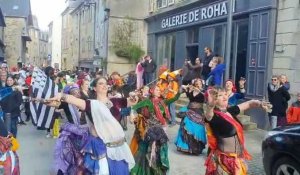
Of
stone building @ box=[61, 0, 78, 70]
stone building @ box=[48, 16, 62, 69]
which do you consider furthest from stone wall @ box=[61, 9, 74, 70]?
stone building @ box=[48, 16, 62, 69]

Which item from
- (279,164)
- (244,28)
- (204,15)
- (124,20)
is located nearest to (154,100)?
(279,164)

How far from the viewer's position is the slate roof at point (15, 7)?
56.4 meters

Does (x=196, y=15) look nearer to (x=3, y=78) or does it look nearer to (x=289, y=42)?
(x=289, y=42)

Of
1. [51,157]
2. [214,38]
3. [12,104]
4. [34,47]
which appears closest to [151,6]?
[214,38]

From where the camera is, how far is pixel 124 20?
29.7m

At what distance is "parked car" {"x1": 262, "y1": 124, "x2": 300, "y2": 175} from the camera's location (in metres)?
6.10

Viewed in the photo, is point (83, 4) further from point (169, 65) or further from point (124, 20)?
point (169, 65)

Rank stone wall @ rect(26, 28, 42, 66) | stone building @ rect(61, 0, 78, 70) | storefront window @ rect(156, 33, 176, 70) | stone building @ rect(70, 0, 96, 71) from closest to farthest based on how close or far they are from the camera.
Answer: storefront window @ rect(156, 33, 176, 70), stone building @ rect(70, 0, 96, 71), stone building @ rect(61, 0, 78, 70), stone wall @ rect(26, 28, 42, 66)

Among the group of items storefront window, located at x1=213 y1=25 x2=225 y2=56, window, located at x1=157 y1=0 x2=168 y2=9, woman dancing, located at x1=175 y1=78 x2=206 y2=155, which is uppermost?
window, located at x1=157 y1=0 x2=168 y2=9

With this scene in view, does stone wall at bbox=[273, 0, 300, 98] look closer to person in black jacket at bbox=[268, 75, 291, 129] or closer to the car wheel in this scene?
person in black jacket at bbox=[268, 75, 291, 129]

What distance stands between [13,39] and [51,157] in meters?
46.8

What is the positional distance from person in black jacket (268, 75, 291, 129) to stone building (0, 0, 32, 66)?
44.5 m

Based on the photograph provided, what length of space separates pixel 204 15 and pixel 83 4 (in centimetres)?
3070

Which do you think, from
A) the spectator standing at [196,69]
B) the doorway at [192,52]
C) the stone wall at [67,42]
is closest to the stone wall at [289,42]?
the spectator standing at [196,69]
